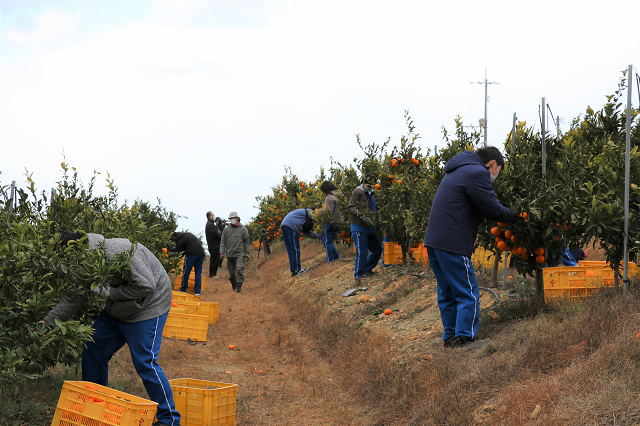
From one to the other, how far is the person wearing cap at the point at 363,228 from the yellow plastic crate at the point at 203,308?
2.79 metres

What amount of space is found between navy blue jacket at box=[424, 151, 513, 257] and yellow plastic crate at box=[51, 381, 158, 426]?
309 centimetres

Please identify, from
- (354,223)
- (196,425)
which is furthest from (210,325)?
(196,425)

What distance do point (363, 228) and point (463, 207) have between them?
17.0ft

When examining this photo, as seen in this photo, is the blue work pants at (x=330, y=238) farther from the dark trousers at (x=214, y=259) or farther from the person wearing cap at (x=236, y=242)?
the dark trousers at (x=214, y=259)

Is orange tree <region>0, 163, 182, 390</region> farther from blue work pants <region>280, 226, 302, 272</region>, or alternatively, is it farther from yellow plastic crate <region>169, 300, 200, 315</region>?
blue work pants <region>280, 226, 302, 272</region>

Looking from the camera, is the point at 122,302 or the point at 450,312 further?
the point at 450,312

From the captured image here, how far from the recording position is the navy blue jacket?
17.1 feet

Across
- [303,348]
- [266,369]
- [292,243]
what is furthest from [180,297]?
[292,243]

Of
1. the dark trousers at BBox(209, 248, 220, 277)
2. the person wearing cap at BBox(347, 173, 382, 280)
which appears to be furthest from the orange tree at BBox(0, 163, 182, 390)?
the dark trousers at BBox(209, 248, 220, 277)

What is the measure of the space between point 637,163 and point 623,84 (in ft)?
16.9

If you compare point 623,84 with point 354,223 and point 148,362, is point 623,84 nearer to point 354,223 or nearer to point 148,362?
point 354,223

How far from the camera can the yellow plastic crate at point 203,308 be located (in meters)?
8.85

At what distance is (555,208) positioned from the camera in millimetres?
5496

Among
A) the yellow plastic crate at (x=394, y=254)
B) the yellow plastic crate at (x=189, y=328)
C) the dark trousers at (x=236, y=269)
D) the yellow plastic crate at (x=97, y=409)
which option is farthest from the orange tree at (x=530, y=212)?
the dark trousers at (x=236, y=269)
